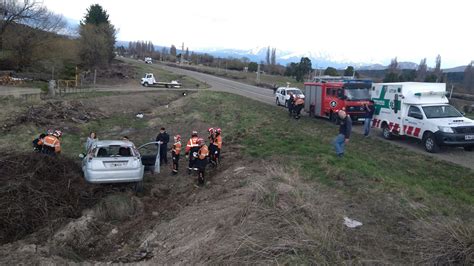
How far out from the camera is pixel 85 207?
9.84 meters

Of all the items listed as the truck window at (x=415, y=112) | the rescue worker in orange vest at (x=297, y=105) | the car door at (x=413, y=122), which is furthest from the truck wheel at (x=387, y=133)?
the rescue worker in orange vest at (x=297, y=105)

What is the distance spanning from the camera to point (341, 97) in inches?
828

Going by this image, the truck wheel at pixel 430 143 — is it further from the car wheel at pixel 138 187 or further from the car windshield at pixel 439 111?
the car wheel at pixel 138 187

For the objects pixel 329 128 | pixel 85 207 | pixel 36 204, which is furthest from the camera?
pixel 329 128

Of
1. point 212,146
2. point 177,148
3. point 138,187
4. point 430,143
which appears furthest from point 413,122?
point 138,187

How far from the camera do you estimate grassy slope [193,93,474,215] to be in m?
9.30

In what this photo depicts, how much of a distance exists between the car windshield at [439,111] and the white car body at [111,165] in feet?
38.0

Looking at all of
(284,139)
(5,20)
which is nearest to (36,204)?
(284,139)

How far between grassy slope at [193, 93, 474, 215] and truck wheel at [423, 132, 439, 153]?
844 millimetres

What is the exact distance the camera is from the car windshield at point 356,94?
2077 cm

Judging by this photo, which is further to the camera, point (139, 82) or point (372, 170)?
point (139, 82)

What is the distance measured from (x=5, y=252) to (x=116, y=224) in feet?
8.58

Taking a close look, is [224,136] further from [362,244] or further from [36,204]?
[362,244]

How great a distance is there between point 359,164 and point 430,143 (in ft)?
16.0
